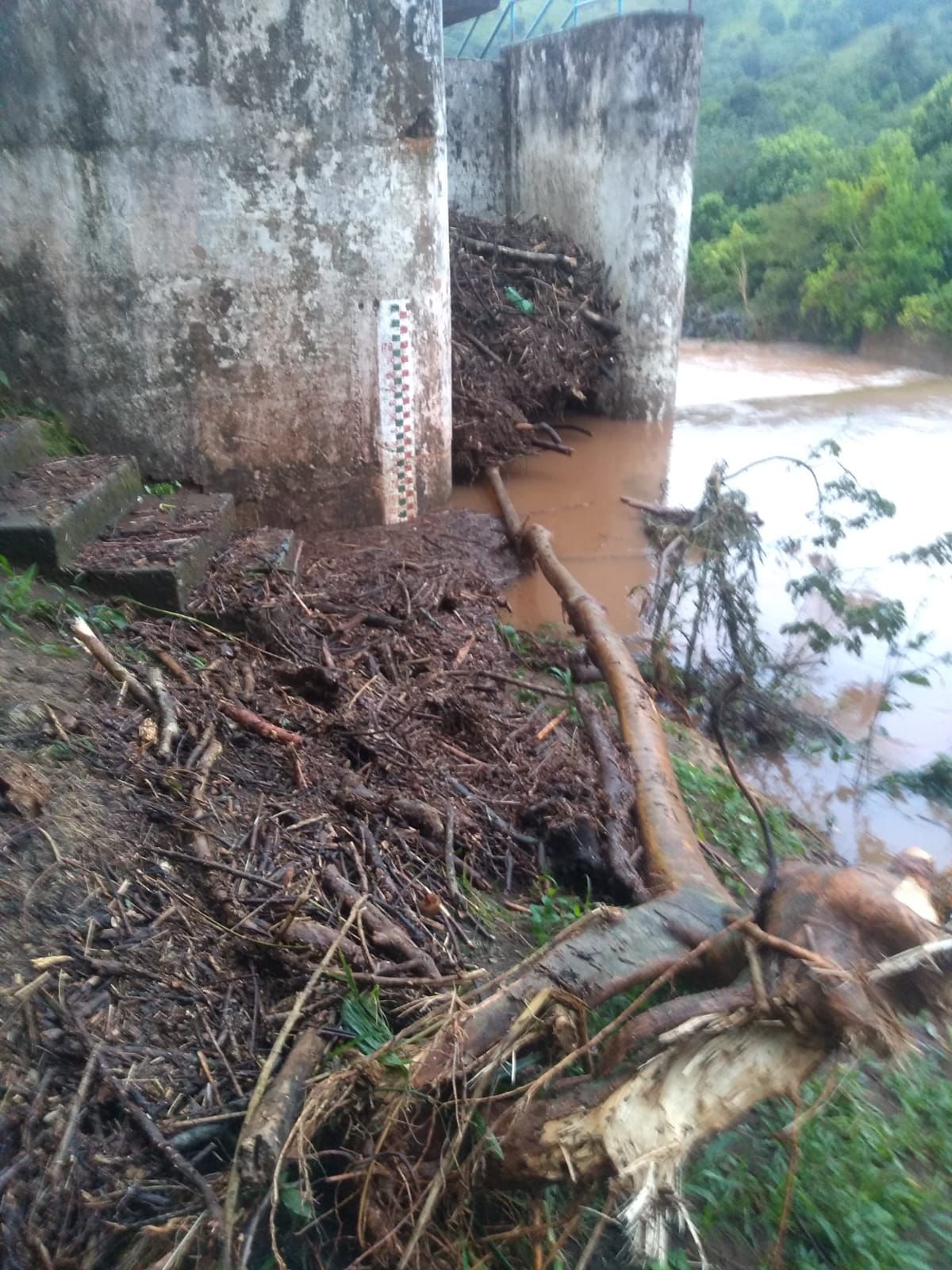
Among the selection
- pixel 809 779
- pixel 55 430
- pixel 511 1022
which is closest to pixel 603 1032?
pixel 511 1022

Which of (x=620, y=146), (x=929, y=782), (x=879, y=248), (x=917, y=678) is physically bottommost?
(x=929, y=782)

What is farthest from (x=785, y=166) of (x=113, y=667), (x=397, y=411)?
(x=113, y=667)

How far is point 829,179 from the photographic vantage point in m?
18.2

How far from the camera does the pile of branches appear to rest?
26.0 feet

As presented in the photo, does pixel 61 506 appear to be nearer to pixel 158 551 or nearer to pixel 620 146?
pixel 158 551

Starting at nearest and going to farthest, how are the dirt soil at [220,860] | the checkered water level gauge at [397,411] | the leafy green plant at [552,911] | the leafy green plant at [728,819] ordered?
1. the dirt soil at [220,860]
2. the leafy green plant at [552,911]
3. the leafy green plant at [728,819]
4. the checkered water level gauge at [397,411]

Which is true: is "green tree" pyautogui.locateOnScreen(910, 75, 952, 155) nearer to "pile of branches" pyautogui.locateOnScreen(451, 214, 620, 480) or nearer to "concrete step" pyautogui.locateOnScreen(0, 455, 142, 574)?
"pile of branches" pyautogui.locateOnScreen(451, 214, 620, 480)

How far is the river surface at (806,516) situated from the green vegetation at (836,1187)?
206cm

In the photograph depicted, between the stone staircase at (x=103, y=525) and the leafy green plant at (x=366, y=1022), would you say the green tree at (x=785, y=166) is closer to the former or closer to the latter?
the stone staircase at (x=103, y=525)

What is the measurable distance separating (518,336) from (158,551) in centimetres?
539

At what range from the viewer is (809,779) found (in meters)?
4.65

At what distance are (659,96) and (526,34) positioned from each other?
3188 millimetres

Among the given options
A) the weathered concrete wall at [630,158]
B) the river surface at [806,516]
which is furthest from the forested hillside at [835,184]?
the weathered concrete wall at [630,158]

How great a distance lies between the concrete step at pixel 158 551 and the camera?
12.8 feet
